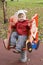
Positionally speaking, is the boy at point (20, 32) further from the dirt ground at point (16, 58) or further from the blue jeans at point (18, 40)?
the dirt ground at point (16, 58)

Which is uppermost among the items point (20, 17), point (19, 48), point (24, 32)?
point (20, 17)

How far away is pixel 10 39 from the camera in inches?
195

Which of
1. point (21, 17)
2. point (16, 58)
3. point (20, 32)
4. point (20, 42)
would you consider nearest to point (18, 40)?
point (20, 42)

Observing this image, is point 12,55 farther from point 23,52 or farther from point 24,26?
point 24,26

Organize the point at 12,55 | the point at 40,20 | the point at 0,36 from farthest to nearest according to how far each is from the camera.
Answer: the point at 40,20, the point at 0,36, the point at 12,55

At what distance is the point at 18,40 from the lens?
4.86m

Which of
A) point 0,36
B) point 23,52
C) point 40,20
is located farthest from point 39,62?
point 40,20

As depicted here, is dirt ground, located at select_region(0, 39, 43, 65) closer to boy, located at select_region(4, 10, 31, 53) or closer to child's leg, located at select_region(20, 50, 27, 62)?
child's leg, located at select_region(20, 50, 27, 62)

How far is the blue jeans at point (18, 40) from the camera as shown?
482cm

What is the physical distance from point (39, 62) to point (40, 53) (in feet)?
1.96

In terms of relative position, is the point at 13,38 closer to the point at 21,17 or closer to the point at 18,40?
the point at 18,40

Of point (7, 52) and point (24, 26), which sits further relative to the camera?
point (7, 52)

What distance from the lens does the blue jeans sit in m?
4.82

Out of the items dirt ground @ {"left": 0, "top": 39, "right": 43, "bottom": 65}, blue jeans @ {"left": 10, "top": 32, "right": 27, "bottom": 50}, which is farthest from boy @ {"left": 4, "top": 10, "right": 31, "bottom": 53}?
dirt ground @ {"left": 0, "top": 39, "right": 43, "bottom": 65}
